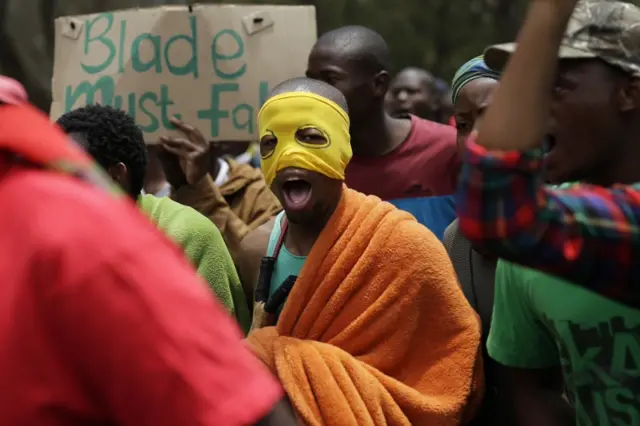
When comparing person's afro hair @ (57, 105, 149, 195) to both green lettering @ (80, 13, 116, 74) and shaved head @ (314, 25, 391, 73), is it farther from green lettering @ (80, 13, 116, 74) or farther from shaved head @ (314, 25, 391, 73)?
shaved head @ (314, 25, 391, 73)

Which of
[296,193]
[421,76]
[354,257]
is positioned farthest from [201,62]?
[421,76]

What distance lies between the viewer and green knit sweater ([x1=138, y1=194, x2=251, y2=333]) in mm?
3963

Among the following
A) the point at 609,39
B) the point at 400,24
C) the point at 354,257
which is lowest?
the point at 400,24

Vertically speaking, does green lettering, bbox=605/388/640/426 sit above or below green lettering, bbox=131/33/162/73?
above

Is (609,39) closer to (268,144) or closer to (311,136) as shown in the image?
(311,136)

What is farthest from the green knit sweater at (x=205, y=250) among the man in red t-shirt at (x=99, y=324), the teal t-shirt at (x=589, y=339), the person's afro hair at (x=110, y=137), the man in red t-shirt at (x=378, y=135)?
the man in red t-shirt at (x=99, y=324)

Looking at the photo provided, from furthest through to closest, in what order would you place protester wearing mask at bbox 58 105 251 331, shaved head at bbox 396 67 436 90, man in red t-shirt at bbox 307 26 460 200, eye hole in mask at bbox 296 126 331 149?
shaved head at bbox 396 67 436 90, man in red t-shirt at bbox 307 26 460 200, protester wearing mask at bbox 58 105 251 331, eye hole in mask at bbox 296 126 331 149

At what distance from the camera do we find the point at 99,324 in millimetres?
1419

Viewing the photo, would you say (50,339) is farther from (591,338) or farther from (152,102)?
(152,102)

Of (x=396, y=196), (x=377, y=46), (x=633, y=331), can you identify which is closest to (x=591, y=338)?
(x=633, y=331)

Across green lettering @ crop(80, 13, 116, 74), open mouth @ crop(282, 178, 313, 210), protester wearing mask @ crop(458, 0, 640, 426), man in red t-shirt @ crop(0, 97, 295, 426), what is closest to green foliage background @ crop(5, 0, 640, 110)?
green lettering @ crop(80, 13, 116, 74)

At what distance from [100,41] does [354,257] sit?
2.28m

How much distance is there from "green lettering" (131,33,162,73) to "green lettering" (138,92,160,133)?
12 centimetres

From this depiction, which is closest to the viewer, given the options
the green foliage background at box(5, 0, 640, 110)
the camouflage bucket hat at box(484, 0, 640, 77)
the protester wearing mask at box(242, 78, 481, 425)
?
the camouflage bucket hat at box(484, 0, 640, 77)
